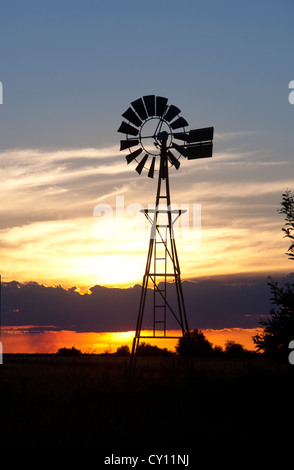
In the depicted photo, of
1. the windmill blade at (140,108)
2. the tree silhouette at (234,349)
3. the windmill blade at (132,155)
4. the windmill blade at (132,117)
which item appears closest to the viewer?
the windmill blade at (140,108)

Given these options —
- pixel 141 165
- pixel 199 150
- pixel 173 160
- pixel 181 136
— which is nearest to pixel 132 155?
pixel 141 165

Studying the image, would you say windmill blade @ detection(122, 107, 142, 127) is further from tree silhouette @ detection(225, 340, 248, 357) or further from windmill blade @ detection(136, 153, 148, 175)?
tree silhouette @ detection(225, 340, 248, 357)

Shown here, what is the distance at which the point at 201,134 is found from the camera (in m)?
24.2

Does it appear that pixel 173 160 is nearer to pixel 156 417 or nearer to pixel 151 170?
pixel 151 170

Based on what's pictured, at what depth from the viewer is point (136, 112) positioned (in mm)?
24906

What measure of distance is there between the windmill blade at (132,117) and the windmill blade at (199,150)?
2.47 meters

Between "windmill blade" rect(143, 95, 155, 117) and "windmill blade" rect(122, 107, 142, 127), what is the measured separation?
0.55 meters

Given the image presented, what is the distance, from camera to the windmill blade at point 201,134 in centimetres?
2395

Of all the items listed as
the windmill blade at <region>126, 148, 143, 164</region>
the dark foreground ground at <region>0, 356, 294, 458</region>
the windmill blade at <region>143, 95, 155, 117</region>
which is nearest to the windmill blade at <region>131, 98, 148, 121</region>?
the windmill blade at <region>143, 95, 155, 117</region>

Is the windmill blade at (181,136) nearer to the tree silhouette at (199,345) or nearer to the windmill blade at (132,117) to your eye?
the windmill blade at (132,117)

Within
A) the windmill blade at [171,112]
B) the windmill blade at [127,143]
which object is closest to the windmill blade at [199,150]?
the windmill blade at [171,112]

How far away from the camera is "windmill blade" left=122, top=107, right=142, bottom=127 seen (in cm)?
2494
